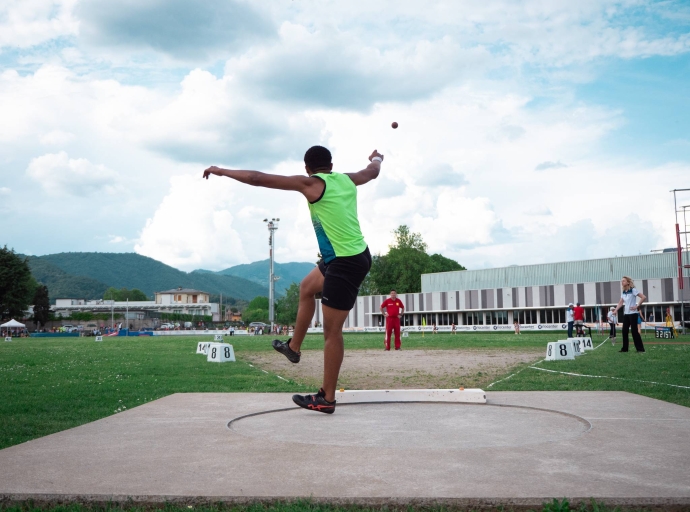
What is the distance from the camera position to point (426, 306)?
8850cm

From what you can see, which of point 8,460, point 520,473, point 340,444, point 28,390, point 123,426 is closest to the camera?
point 520,473

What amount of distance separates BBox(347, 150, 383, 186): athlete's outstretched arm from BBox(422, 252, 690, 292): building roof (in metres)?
58.8

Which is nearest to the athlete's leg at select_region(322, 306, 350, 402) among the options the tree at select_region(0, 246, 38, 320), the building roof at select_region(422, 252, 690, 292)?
the building roof at select_region(422, 252, 690, 292)

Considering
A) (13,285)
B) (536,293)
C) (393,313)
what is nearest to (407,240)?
(536,293)

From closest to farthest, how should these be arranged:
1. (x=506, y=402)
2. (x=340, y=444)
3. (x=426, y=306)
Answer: (x=340, y=444) → (x=506, y=402) → (x=426, y=306)

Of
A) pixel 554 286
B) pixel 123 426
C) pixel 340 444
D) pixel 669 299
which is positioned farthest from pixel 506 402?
pixel 554 286

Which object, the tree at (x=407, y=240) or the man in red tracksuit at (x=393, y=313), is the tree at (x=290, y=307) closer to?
the tree at (x=407, y=240)

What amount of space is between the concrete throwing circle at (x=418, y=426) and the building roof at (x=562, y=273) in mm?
58872

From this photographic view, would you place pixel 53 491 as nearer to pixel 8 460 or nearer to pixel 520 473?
pixel 8 460

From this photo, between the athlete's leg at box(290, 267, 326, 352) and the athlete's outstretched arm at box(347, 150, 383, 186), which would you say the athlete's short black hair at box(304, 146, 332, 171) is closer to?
the athlete's outstretched arm at box(347, 150, 383, 186)

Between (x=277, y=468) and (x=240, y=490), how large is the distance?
0.45 meters

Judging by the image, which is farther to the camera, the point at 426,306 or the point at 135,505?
the point at 426,306

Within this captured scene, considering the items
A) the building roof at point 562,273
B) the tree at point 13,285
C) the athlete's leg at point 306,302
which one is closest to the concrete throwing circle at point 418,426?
the athlete's leg at point 306,302

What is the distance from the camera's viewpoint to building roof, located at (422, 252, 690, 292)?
6644cm
